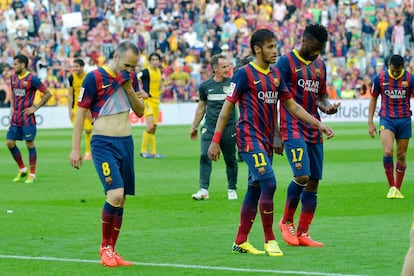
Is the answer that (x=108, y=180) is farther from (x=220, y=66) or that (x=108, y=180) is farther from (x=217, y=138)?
(x=220, y=66)

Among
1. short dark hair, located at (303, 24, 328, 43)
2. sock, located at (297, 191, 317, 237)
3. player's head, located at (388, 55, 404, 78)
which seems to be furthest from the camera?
player's head, located at (388, 55, 404, 78)

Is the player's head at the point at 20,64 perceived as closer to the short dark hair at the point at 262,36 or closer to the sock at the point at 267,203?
the short dark hair at the point at 262,36

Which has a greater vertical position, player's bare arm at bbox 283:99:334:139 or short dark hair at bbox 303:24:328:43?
short dark hair at bbox 303:24:328:43

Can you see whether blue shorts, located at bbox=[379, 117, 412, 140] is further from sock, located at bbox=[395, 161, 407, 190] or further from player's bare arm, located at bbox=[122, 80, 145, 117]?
player's bare arm, located at bbox=[122, 80, 145, 117]

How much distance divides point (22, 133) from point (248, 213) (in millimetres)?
9803

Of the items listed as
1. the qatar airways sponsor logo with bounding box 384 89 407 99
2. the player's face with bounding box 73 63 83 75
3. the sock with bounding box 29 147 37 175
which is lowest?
the sock with bounding box 29 147 37 175

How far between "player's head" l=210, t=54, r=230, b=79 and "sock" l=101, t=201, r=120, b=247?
20.1 ft

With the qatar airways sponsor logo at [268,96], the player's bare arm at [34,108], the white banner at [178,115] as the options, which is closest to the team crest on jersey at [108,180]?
the qatar airways sponsor logo at [268,96]

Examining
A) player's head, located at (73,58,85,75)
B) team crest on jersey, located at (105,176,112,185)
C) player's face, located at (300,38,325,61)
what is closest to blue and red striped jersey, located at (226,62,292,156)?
player's face, located at (300,38,325,61)

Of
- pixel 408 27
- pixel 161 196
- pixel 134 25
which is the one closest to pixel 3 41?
pixel 134 25

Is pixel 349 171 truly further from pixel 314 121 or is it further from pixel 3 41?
pixel 3 41

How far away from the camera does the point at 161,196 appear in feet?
55.1

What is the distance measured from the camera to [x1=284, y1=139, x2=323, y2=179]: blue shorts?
11070mm

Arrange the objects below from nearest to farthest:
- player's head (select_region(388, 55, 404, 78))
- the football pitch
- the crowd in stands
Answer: the football pitch < player's head (select_region(388, 55, 404, 78)) < the crowd in stands
